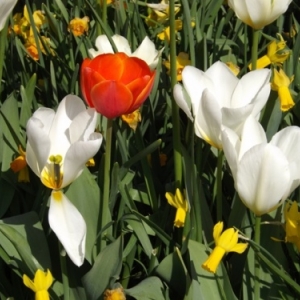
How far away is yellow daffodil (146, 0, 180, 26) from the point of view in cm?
233

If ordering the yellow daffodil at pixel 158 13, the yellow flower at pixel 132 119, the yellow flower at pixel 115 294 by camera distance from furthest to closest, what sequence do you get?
the yellow daffodil at pixel 158 13, the yellow flower at pixel 132 119, the yellow flower at pixel 115 294

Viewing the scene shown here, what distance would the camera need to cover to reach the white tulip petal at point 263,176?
1170 millimetres

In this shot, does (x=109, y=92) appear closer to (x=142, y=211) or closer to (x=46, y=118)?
(x=46, y=118)

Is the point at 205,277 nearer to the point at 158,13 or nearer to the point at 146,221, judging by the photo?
the point at 146,221

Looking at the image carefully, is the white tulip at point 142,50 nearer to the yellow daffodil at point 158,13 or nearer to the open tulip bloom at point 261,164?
the open tulip bloom at point 261,164

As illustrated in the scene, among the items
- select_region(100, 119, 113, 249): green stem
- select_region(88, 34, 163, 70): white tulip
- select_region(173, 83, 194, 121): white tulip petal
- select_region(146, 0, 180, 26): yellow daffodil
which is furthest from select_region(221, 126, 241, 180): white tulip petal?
select_region(146, 0, 180, 26): yellow daffodil

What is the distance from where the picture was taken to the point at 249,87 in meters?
1.37

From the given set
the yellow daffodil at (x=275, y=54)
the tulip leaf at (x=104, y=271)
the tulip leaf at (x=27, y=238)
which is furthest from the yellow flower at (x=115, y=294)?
the yellow daffodil at (x=275, y=54)

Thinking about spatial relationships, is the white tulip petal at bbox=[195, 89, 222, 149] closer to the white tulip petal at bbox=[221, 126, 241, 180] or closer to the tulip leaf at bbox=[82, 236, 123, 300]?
the white tulip petal at bbox=[221, 126, 241, 180]

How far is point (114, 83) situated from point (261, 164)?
28 centimetres

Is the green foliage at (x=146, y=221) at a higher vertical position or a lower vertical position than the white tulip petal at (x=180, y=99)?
lower

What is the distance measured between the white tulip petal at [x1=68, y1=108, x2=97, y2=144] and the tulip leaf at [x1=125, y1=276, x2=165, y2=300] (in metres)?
0.29

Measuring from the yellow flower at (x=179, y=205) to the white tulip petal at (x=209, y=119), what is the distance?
0.55 feet

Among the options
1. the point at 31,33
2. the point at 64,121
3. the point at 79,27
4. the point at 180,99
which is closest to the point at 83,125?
the point at 64,121
